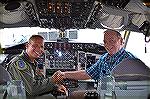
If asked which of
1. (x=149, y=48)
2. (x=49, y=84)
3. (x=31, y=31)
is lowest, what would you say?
(x=49, y=84)

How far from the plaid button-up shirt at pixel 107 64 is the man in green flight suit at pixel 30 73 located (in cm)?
57

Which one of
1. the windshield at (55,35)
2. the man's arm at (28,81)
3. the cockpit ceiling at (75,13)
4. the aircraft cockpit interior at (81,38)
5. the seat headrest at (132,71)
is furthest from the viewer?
the windshield at (55,35)

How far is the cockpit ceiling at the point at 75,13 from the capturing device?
116 inches

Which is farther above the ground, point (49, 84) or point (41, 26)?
point (41, 26)

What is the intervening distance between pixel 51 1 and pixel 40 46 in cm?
93

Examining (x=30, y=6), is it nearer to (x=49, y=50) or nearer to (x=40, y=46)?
(x=40, y=46)

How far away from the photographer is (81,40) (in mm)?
5371

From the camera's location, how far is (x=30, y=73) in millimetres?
3289

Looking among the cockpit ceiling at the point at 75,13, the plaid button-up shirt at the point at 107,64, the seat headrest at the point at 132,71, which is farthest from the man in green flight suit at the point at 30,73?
the seat headrest at the point at 132,71

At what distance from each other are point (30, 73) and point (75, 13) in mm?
842

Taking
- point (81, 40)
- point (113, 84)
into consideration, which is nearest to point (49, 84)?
point (113, 84)

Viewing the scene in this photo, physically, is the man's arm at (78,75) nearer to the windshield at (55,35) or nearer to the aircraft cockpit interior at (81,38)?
the aircraft cockpit interior at (81,38)

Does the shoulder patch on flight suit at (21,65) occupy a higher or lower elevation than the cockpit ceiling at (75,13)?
lower

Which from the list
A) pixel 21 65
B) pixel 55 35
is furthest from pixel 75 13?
pixel 55 35
